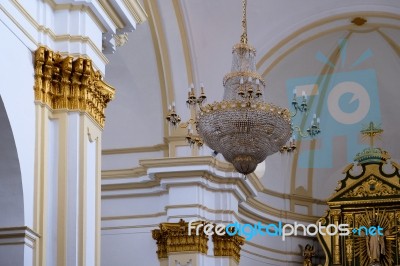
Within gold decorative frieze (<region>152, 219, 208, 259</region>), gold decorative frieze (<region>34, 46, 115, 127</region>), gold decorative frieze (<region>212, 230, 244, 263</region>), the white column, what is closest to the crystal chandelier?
gold decorative frieze (<region>34, 46, 115, 127</region>)

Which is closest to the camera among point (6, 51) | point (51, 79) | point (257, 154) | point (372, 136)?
point (6, 51)

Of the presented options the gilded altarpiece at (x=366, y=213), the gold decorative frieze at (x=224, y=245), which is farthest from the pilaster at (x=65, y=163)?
the gilded altarpiece at (x=366, y=213)

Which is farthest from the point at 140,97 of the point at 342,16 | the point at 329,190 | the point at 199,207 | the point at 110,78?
the point at 329,190

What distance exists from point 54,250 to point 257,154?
9.89 feet

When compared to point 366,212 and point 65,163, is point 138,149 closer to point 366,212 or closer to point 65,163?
point 366,212

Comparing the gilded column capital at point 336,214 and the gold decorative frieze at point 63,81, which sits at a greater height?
the gilded column capital at point 336,214

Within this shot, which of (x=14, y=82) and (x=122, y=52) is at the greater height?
(x=122, y=52)

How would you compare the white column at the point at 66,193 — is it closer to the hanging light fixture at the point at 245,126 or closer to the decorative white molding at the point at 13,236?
the decorative white molding at the point at 13,236

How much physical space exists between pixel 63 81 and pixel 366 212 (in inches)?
340

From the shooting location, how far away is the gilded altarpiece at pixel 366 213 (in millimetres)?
15289

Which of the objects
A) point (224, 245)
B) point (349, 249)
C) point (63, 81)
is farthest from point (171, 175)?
point (63, 81)

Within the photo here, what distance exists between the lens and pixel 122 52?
1322 centimetres

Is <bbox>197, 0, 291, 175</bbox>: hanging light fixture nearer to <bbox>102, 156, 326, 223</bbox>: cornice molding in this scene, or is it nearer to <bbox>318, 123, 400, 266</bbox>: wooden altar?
<bbox>102, 156, 326, 223</bbox>: cornice molding

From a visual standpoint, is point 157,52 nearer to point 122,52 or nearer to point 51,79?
point 122,52
